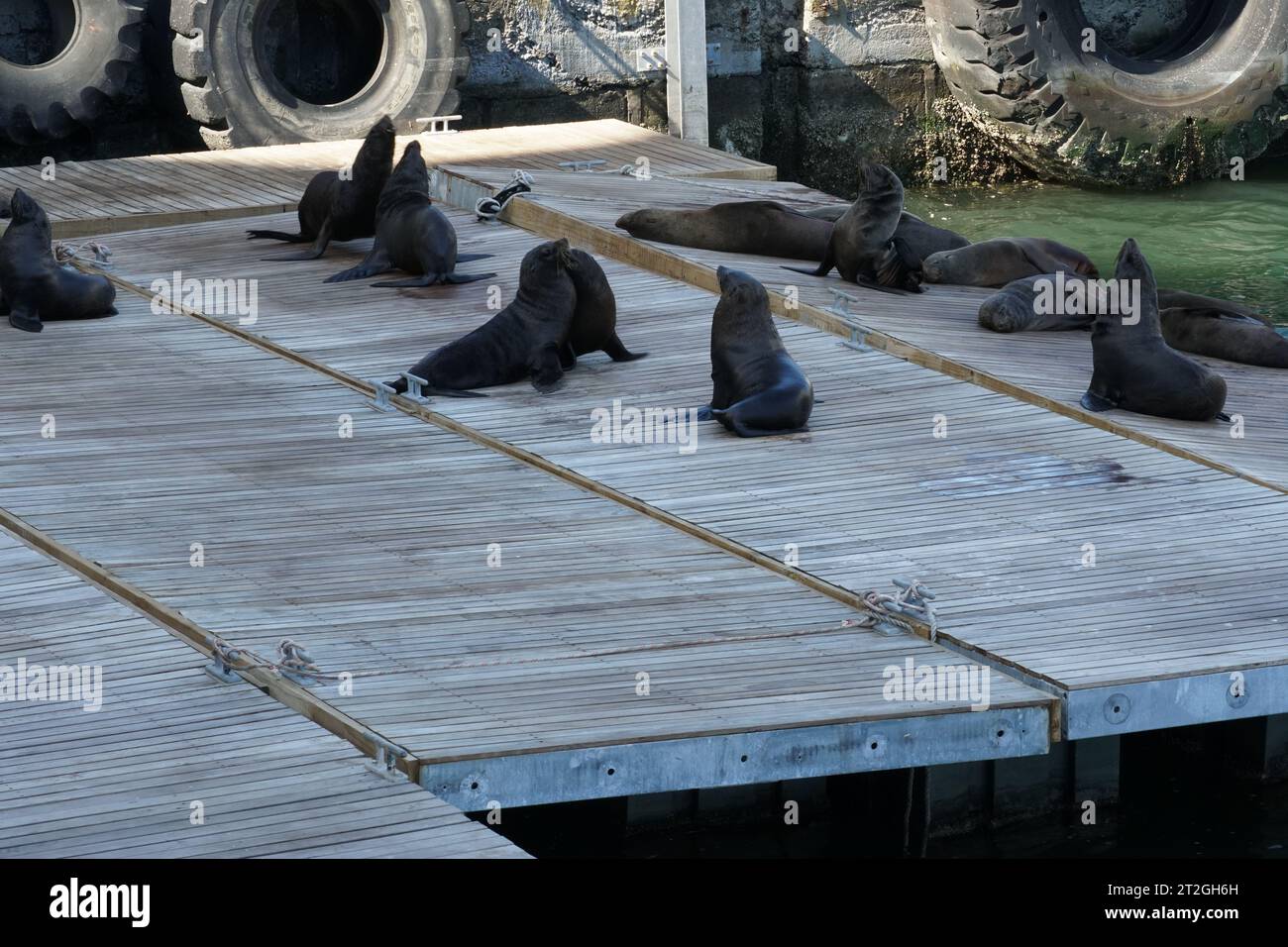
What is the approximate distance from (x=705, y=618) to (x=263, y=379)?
3257 mm

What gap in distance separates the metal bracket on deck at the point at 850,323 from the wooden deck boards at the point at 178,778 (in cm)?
403

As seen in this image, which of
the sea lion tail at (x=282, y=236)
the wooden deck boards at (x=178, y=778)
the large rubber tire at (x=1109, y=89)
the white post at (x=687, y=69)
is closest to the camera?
the wooden deck boards at (x=178, y=778)

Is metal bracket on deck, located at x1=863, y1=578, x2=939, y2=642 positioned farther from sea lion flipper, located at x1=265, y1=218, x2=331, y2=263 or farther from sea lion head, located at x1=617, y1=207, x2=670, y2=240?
sea lion flipper, located at x1=265, y1=218, x2=331, y2=263

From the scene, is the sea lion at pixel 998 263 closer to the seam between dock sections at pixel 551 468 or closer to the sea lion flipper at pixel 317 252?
the sea lion flipper at pixel 317 252

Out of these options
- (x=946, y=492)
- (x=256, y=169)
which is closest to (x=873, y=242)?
(x=946, y=492)

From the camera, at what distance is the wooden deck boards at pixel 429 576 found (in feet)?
17.4

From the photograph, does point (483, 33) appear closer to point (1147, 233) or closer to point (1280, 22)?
point (1147, 233)

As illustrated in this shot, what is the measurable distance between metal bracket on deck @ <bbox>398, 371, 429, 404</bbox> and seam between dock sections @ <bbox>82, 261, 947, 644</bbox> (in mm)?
46

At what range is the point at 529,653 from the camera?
5645 mm

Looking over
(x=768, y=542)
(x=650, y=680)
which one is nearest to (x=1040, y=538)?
(x=768, y=542)

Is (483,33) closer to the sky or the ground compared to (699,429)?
closer to the sky
